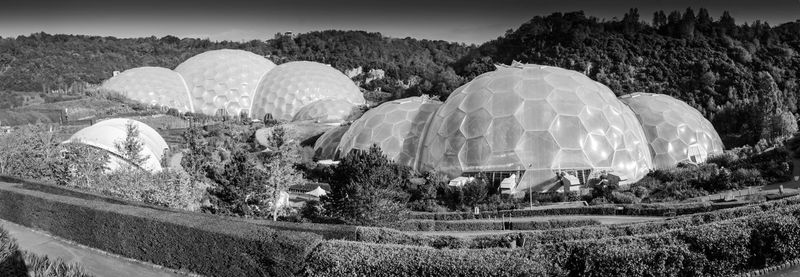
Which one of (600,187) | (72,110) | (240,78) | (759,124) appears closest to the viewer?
(600,187)

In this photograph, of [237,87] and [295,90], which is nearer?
[295,90]

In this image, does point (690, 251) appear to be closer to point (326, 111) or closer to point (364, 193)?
point (364, 193)

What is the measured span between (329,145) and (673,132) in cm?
1956

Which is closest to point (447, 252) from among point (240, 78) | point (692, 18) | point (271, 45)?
point (240, 78)

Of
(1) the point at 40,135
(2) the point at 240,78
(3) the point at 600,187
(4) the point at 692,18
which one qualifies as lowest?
(3) the point at 600,187

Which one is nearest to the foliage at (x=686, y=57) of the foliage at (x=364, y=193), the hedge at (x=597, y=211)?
the hedge at (x=597, y=211)

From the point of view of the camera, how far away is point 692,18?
218ft

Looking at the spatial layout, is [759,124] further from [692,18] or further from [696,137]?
[692,18]

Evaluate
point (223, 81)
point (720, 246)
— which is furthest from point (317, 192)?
point (223, 81)

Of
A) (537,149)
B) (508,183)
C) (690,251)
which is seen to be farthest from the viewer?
(537,149)

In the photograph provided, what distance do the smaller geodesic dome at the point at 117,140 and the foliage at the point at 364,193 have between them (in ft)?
45.1

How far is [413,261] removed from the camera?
37.0ft

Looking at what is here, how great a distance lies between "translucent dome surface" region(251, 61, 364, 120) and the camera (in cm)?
5747

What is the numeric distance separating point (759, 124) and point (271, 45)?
100 m
